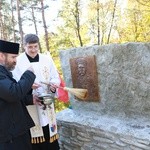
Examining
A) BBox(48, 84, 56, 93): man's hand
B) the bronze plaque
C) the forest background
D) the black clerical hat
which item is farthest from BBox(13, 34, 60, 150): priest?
the forest background

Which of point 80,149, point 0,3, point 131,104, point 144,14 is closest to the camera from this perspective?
point 131,104

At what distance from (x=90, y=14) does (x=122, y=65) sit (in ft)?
47.0

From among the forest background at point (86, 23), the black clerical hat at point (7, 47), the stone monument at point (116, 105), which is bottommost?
the stone monument at point (116, 105)

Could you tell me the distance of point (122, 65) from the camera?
306 cm

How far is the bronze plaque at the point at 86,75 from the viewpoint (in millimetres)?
3393

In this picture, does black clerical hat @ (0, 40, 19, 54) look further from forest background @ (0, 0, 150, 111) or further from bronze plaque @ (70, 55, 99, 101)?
forest background @ (0, 0, 150, 111)

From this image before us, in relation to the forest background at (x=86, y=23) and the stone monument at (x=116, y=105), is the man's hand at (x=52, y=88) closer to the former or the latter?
the stone monument at (x=116, y=105)

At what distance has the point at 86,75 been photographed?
3510mm

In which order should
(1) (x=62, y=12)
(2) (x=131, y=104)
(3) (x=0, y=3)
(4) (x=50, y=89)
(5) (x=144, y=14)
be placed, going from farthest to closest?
(3) (x=0, y=3)
(1) (x=62, y=12)
(5) (x=144, y=14)
(4) (x=50, y=89)
(2) (x=131, y=104)

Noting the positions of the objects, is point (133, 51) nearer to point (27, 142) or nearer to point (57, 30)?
point (27, 142)

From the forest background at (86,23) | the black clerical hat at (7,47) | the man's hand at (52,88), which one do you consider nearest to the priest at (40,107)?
the man's hand at (52,88)

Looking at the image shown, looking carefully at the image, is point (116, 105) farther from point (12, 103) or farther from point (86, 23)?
point (86, 23)

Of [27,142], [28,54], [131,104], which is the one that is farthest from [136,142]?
[28,54]

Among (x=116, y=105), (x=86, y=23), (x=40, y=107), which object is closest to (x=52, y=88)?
(x=40, y=107)
